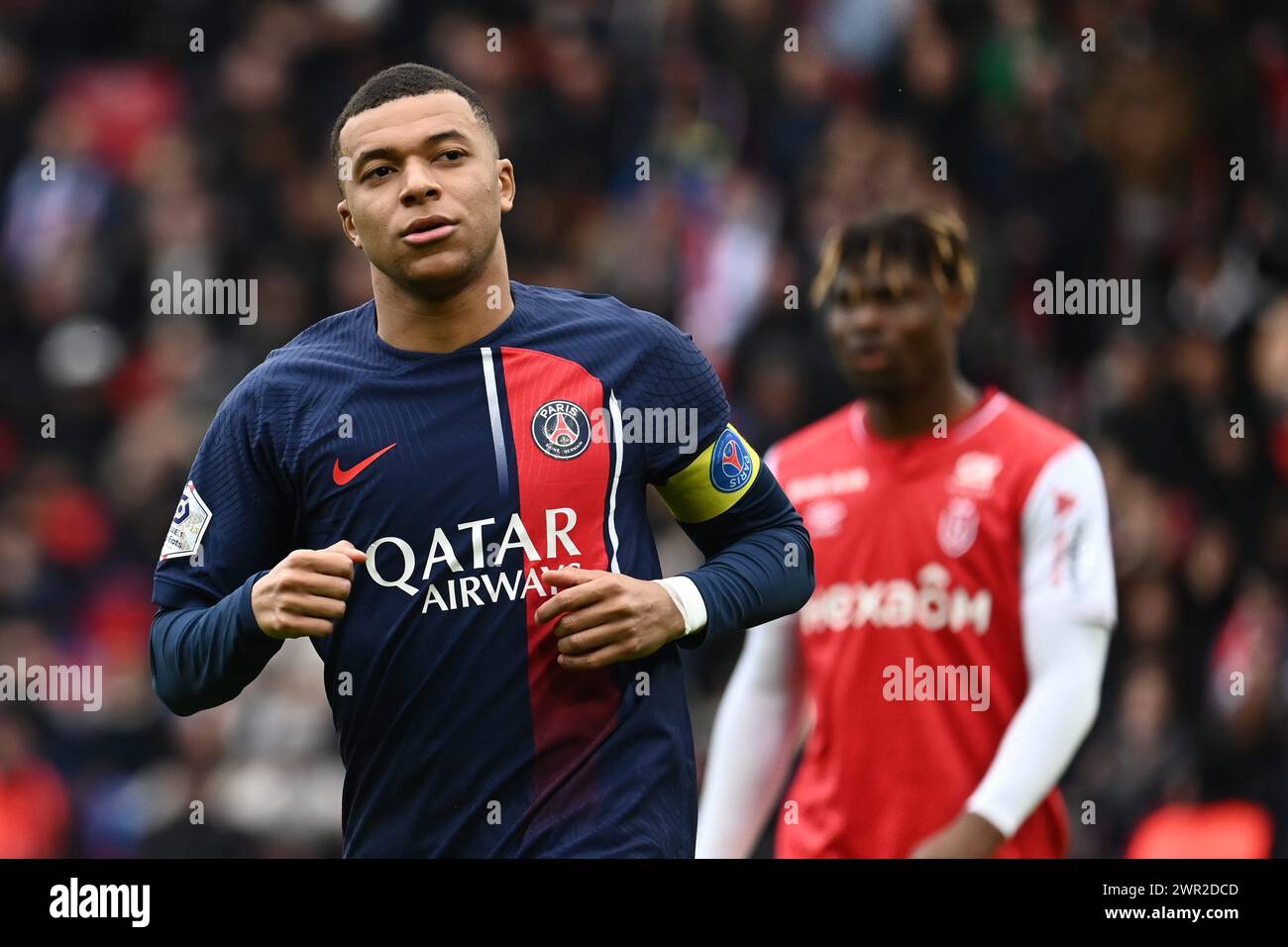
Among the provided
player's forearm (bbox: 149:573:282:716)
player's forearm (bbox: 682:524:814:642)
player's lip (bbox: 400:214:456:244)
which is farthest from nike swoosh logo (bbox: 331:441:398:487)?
player's forearm (bbox: 682:524:814:642)

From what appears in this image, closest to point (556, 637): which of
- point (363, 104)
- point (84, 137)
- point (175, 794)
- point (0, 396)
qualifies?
point (363, 104)

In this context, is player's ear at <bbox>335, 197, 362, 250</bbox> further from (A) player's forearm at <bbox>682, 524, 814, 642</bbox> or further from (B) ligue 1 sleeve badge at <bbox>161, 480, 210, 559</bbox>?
(A) player's forearm at <bbox>682, 524, 814, 642</bbox>

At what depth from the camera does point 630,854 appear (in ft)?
12.3

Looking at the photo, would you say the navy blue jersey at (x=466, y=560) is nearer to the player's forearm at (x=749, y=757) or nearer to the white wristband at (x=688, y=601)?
the white wristband at (x=688, y=601)

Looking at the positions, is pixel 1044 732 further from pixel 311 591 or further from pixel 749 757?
pixel 311 591

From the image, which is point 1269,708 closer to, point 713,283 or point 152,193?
point 713,283

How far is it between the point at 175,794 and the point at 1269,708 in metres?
4.57

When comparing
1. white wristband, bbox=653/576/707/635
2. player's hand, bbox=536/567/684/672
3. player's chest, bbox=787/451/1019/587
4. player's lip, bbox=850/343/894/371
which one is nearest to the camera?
player's hand, bbox=536/567/684/672

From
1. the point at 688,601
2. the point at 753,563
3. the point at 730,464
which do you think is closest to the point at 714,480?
the point at 730,464

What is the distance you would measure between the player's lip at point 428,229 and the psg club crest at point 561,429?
1.23 feet

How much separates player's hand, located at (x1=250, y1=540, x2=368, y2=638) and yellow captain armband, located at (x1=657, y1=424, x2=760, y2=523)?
0.71 m

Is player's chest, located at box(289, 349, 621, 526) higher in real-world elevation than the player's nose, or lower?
lower

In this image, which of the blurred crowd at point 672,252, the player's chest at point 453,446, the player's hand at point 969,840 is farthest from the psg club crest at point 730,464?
the blurred crowd at point 672,252

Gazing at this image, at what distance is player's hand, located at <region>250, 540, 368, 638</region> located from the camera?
3457mm
